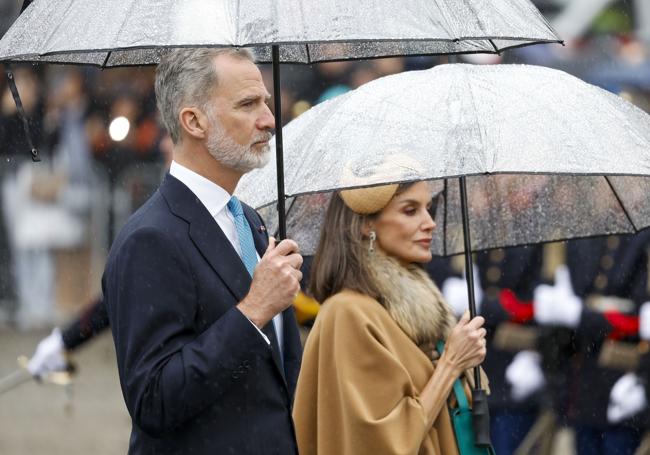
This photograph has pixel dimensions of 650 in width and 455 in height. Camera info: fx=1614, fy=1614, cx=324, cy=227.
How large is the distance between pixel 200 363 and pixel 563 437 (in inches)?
267

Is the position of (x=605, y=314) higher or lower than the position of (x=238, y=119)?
lower

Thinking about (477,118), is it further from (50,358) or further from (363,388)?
(50,358)

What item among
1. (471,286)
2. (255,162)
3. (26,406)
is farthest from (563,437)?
(255,162)

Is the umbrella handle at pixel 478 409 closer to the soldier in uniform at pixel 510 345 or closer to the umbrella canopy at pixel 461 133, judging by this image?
the umbrella canopy at pixel 461 133

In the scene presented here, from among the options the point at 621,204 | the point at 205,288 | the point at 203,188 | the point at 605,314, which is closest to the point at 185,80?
the point at 203,188

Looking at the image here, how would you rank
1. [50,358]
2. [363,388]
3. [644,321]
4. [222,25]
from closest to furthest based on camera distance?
[222,25], [363,388], [50,358], [644,321]

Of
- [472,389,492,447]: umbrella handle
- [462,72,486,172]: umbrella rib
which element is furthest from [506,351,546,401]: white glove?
[462,72,486,172]: umbrella rib

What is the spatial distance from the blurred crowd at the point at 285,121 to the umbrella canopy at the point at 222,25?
2.88 metres

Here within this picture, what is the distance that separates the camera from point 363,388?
16.0ft

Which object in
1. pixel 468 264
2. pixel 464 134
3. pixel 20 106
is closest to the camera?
pixel 20 106

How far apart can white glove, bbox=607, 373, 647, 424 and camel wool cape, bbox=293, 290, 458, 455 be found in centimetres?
281

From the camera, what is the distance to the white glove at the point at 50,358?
24.0 feet

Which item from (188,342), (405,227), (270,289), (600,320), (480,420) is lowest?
(600,320)

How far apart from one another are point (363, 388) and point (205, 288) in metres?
1.28
